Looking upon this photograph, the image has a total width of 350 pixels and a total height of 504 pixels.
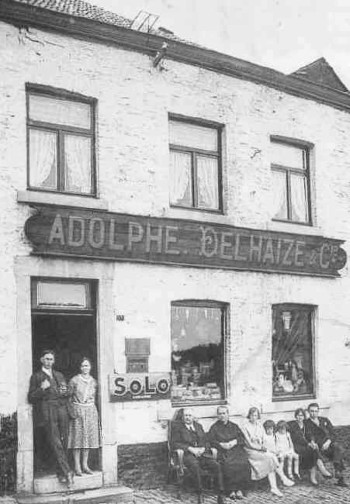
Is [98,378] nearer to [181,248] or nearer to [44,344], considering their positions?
[44,344]

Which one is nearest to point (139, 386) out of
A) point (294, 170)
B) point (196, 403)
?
point (196, 403)

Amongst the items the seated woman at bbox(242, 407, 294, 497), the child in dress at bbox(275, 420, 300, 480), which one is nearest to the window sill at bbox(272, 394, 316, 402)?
the child in dress at bbox(275, 420, 300, 480)

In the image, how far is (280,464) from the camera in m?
11.3

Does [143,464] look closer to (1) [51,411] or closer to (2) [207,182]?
(1) [51,411]

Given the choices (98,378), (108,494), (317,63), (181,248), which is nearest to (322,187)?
(317,63)

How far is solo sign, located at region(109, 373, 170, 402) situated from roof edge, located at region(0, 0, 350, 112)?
201 inches

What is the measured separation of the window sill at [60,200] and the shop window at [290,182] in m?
3.84

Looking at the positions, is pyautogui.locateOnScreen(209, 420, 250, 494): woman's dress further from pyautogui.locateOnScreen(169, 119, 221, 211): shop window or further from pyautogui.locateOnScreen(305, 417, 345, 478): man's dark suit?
pyautogui.locateOnScreen(169, 119, 221, 211): shop window

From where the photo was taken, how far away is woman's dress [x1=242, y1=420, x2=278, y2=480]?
10883 mm

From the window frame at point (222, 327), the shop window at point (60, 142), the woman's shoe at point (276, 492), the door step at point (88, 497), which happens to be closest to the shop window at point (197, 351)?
the window frame at point (222, 327)

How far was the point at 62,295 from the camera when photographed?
33.8ft

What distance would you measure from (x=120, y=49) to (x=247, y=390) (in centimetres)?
598

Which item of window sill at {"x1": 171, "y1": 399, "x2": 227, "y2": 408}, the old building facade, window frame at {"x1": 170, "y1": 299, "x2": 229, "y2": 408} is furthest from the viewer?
window frame at {"x1": 170, "y1": 299, "x2": 229, "y2": 408}

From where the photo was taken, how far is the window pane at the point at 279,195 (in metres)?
12.9
